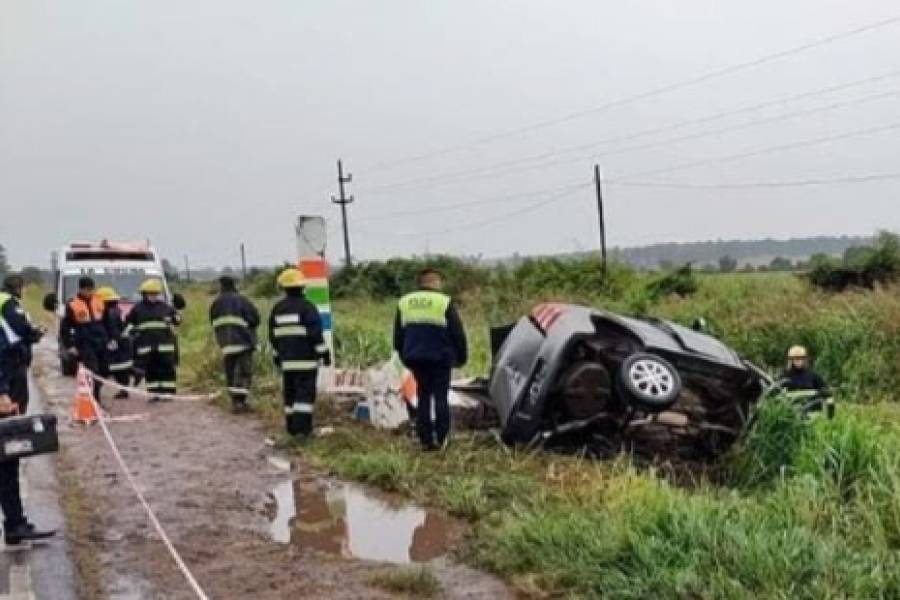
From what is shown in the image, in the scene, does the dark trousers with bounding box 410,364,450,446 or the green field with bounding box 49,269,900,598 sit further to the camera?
the dark trousers with bounding box 410,364,450,446

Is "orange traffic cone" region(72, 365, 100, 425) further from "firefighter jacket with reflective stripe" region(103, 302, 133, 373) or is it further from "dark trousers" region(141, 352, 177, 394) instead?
"firefighter jacket with reflective stripe" region(103, 302, 133, 373)

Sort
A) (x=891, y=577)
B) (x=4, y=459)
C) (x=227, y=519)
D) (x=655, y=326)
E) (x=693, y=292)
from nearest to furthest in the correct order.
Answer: (x=891, y=577) → (x=4, y=459) → (x=227, y=519) → (x=655, y=326) → (x=693, y=292)

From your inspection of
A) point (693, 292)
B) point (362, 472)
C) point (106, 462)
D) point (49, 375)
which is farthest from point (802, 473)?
point (693, 292)

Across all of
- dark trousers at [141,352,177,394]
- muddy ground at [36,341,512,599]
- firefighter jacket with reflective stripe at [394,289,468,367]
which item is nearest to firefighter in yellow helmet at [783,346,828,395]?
firefighter jacket with reflective stripe at [394,289,468,367]

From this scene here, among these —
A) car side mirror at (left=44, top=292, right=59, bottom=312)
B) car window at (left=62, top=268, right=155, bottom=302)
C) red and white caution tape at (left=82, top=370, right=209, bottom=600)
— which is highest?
car window at (left=62, top=268, right=155, bottom=302)

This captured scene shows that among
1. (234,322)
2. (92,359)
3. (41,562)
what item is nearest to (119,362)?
(92,359)

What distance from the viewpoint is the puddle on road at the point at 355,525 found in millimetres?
6469

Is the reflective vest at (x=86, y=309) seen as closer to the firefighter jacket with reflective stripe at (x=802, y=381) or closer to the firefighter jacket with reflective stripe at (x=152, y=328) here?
the firefighter jacket with reflective stripe at (x=152, y=328)

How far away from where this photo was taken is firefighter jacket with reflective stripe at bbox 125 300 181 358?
45.5ft

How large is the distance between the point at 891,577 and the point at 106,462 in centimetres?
724

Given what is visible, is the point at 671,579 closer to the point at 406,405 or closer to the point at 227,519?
the point at 227,519

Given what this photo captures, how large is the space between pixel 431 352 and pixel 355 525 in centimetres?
245

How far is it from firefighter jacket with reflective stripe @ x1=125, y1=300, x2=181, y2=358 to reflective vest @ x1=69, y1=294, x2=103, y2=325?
48 centimetres

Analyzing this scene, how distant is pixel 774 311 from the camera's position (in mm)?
18406
